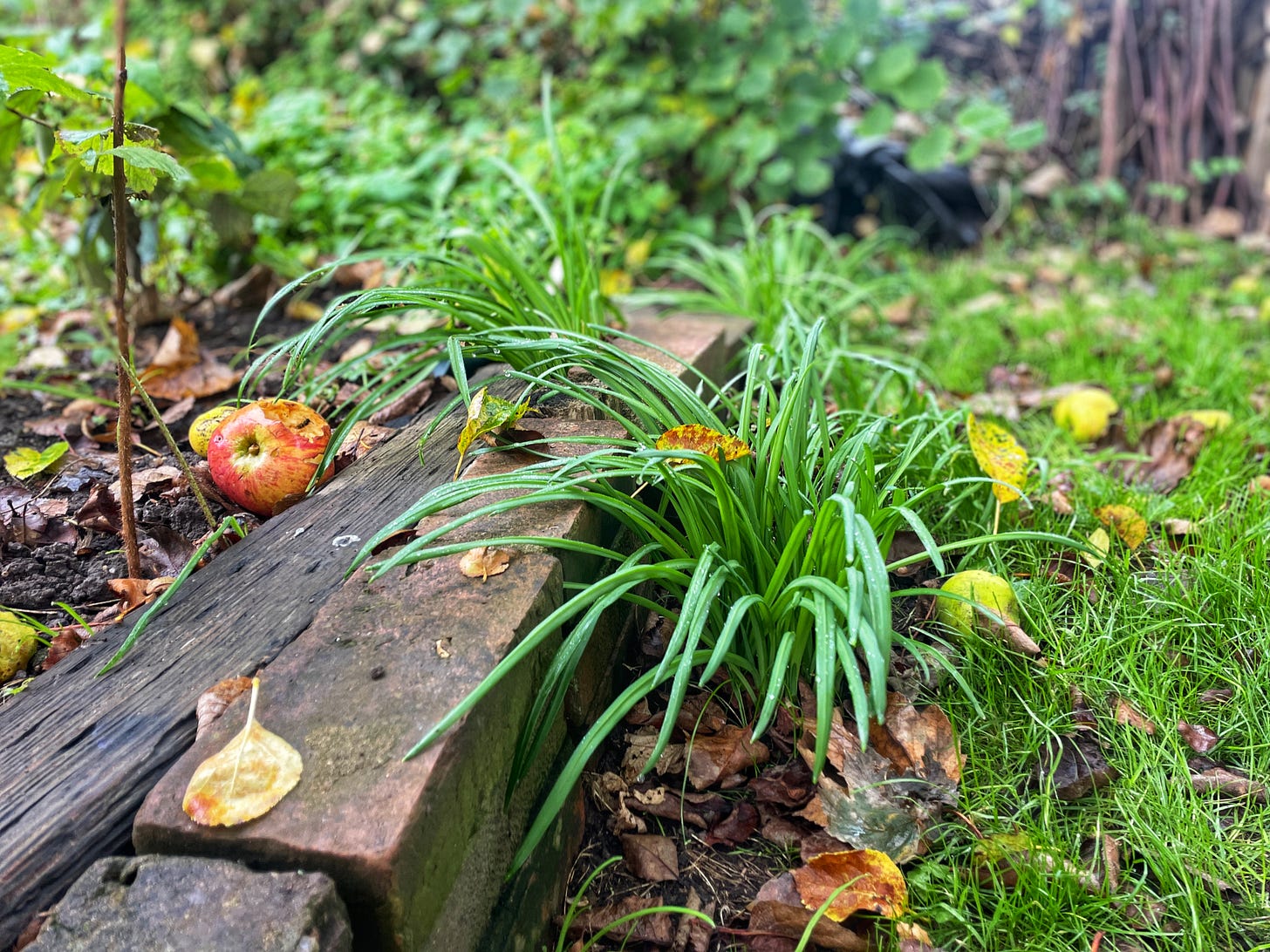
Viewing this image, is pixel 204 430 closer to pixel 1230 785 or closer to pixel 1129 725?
pixel 1129 725

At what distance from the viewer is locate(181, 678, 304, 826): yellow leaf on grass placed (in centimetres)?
94

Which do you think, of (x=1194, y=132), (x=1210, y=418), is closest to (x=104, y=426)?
(x=1210, y=418)

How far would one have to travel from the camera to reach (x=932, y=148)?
3.65 metres

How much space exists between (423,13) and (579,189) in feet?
6.63

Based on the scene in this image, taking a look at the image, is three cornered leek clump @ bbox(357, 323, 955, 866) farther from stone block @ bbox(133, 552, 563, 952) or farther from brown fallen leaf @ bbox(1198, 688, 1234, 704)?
brown fallen leaf @ bbox(1198, 688, 1234, 704)

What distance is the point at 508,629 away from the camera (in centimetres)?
113

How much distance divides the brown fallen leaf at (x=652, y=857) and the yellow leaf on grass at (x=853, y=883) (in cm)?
18

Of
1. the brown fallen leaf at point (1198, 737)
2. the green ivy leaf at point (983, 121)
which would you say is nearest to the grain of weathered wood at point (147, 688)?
the brown fallen leaf at point (1198, 737)

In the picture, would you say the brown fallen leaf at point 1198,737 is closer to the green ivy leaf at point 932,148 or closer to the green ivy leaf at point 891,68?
the green ivy leaf at point 932,148

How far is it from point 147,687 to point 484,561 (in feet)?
1.52

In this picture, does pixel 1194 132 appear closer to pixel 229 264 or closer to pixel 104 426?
pixel 229 264

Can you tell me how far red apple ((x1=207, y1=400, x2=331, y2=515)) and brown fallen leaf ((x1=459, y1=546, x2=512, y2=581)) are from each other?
1.49 ft

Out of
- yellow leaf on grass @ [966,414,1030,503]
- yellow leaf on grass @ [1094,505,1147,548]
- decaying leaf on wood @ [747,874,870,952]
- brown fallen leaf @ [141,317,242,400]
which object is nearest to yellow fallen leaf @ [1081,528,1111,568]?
yellow leaf on grass @ [1094,505,1147,548]

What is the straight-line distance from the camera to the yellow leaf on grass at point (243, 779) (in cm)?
94
